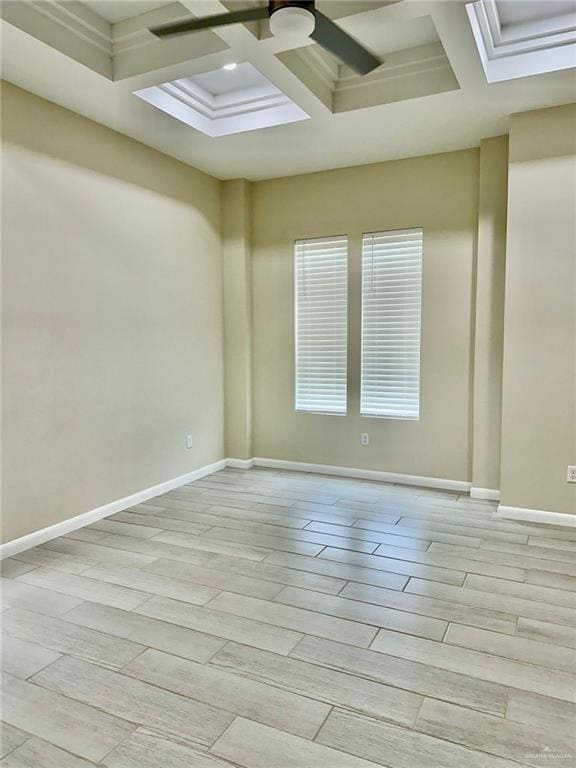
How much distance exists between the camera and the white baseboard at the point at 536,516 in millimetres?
3662

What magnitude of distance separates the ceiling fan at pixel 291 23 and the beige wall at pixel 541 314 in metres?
1.99

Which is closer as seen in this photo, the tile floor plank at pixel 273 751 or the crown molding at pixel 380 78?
the tile floor plank at pixel 273 751

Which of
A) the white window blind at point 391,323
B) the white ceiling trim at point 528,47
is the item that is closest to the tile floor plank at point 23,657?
the white window blind at point 391,323

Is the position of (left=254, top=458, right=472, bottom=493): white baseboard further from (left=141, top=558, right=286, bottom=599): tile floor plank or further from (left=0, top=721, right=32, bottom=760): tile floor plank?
(left=0, top=721, right=32, bottom=760): tile floor plank

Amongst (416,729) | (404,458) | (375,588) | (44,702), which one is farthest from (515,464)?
(44,702)

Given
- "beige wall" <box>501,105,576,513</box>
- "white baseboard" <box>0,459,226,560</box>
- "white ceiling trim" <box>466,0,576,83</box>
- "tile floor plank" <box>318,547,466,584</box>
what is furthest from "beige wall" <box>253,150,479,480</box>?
"tile floor plank" <box>318,547,466,584</box>

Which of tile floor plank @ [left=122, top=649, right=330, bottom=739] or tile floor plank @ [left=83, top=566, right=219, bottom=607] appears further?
tile floor plank @ [left=83, top=566, right=219, bottom=607]

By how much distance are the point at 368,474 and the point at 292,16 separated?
3.76 metres

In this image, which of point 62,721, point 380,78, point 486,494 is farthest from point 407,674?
point 380,78

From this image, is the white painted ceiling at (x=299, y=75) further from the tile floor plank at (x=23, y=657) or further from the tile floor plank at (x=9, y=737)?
the tile floor plank at (x=9, y=737)

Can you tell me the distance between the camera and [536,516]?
374cm

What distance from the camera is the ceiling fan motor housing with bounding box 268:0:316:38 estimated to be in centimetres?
195

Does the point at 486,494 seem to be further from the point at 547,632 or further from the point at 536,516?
the point at 547,632

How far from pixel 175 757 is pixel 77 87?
3578 millimetres
